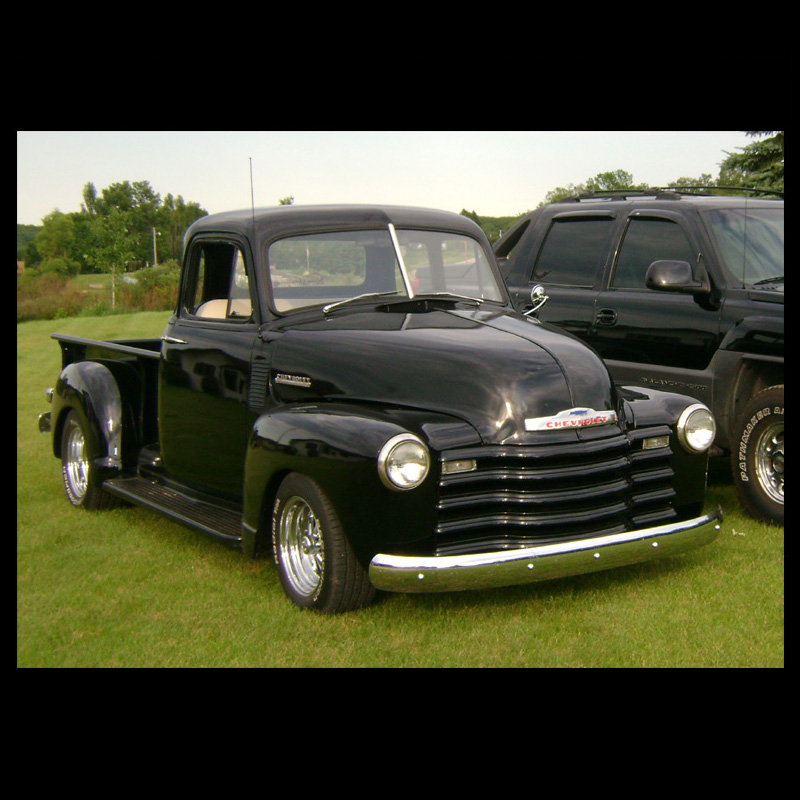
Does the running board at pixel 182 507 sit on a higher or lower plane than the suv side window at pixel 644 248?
lower

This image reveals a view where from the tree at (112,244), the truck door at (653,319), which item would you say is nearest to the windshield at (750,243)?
the truck door at (653,319)

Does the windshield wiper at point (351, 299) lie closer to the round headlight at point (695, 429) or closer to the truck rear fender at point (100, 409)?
the round headlight at point (695, 429)

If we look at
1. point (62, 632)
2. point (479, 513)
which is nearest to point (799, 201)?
point (479, 513)

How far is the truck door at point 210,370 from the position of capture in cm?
589

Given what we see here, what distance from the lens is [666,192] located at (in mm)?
7891

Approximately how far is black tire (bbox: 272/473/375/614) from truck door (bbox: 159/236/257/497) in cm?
83

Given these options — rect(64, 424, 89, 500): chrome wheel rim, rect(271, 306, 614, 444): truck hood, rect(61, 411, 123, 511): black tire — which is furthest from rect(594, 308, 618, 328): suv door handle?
rect(64, 424, 89, 500): chrome wheel rim

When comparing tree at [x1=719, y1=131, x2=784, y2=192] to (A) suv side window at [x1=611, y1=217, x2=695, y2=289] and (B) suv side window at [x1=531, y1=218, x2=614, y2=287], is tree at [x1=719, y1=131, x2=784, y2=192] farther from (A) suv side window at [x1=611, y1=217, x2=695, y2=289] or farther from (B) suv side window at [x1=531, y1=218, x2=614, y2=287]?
(A) suv side window at [x1=611, y1=217, x2=695, y2=289]

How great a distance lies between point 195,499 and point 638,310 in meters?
3.70

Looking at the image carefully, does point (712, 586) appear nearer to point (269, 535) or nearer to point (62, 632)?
point (269, 535)

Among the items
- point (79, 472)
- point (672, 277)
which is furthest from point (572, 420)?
point (79, 472)

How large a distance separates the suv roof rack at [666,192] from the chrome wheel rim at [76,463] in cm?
470

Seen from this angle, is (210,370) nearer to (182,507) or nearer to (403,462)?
(182,507)

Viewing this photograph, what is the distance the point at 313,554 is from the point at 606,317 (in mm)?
3697
